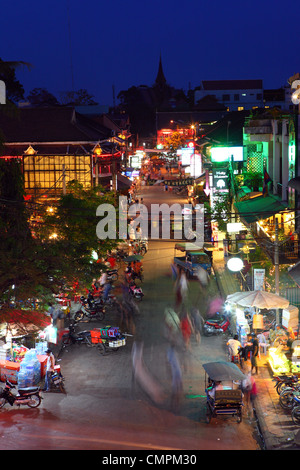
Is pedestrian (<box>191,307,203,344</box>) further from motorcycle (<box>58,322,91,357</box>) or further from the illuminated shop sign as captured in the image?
the illuminated shop sign

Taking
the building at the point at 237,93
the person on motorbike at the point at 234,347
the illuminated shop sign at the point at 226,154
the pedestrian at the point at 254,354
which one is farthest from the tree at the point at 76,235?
the building at the point at 237,93

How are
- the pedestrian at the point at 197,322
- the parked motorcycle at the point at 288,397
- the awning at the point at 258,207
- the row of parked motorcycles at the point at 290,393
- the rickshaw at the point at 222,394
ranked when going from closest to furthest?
the row of parked motorcycles at the point at 290,393 < the rickshaw at the point at 222,394 < the parked motorcycle at the point at 288,397 < the pedestrian at the point at 197,322 < the awning at the point at 258,207

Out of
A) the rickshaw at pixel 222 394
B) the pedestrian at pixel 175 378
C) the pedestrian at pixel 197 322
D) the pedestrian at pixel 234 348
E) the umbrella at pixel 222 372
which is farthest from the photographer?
the pedestrian at pixel 197 322

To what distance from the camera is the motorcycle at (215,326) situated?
22125mm

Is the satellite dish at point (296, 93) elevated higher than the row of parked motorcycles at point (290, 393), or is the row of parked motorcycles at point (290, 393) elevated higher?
the satellite dish at point (296, 93)

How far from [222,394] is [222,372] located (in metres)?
0.64

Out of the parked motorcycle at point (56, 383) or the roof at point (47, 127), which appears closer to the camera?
the parked motorcycle at point (56, 383)

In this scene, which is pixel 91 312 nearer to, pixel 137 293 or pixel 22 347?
pixel 137 293

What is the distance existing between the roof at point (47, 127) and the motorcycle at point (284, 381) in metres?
28.2

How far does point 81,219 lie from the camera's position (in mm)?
27375

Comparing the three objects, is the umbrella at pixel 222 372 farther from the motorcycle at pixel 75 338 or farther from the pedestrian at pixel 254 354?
the motorcycle at pixel 75 338

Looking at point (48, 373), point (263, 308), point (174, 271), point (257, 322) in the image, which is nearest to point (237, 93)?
point (174, 271)

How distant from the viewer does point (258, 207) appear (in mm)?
27391
